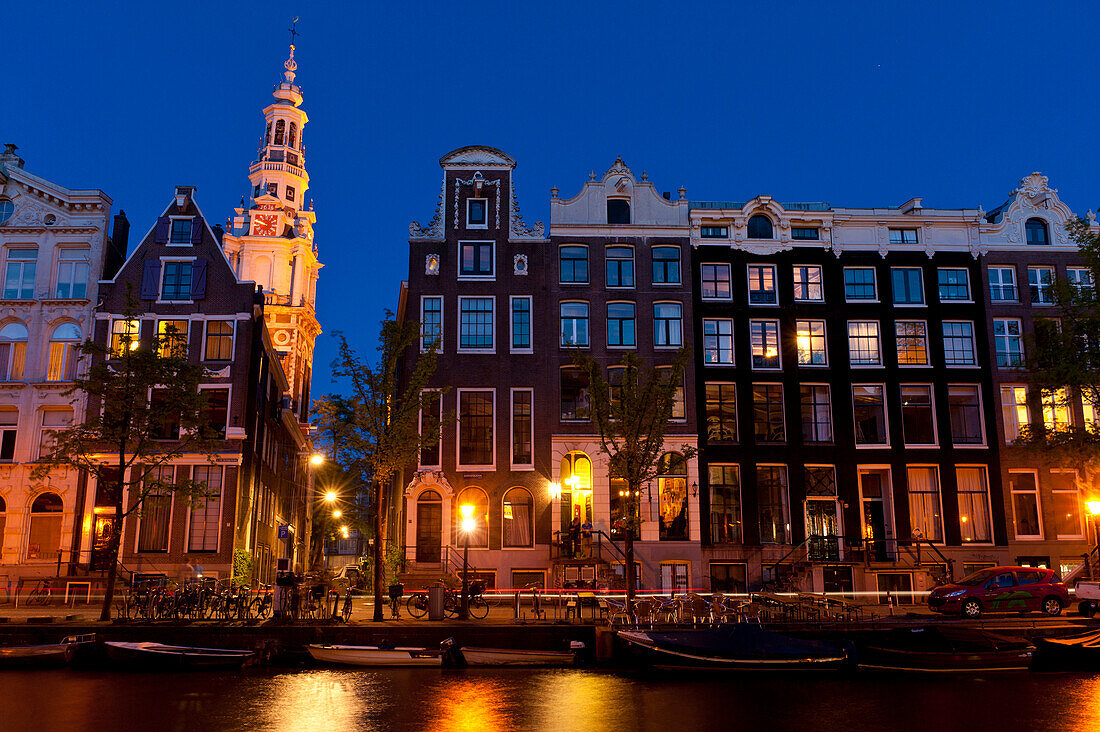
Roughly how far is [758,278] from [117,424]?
31712 millimetres

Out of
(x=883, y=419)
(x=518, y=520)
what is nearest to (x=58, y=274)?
(x=518, y=520)

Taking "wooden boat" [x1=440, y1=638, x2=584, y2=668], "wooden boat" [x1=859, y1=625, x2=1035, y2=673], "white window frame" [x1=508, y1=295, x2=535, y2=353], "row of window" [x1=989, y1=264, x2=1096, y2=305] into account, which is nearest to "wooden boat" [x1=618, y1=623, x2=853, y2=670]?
"wooden boat" [x1=859, y1=625, x2=1035, y2=673]

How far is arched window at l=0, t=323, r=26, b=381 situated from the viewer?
48.1 metres

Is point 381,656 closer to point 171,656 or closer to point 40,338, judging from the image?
point 171,656

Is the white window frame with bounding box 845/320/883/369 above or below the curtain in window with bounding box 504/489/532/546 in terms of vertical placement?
above

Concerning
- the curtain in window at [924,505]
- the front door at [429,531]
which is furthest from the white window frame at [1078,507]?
the front door at [429,531]

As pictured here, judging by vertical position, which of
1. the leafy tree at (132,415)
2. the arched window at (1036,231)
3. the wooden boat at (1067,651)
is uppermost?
the arched window at (1036,231)

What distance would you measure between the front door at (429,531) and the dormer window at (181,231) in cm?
1788

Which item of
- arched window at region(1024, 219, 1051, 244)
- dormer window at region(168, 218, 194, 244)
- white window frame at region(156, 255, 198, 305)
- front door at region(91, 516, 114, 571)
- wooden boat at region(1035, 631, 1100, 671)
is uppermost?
arched window at region(1024, 219, 1051, 244)

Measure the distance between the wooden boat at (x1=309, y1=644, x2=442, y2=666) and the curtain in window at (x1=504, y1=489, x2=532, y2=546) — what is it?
15000 mm

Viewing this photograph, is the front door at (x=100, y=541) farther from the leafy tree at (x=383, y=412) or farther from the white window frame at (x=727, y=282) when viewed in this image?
the white window frame at (x=727, y=282)

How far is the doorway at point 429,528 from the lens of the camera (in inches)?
1785

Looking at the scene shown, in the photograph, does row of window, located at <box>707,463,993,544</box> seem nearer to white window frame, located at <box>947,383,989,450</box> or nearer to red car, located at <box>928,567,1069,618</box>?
white window frame, located at <box>947,383,989,450</box>

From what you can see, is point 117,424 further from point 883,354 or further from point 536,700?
point 883,354
